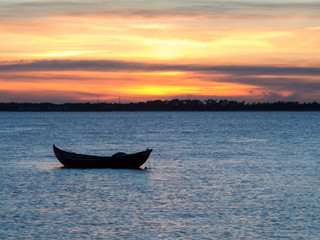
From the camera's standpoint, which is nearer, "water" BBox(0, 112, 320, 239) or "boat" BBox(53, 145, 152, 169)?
"water" BBox(0, 112, 320, 239)

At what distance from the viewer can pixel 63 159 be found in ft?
153

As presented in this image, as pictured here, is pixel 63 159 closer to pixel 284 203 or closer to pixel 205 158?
pixel 205 158

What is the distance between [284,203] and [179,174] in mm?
14592

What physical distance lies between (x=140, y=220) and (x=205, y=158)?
3301 cm

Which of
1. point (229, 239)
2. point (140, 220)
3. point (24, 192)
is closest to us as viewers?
point (229, 239)

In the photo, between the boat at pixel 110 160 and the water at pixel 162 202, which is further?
the boat at pixel 110 160

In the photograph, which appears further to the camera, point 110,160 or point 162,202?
point 110,160

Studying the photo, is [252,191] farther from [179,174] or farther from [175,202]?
[179,174]

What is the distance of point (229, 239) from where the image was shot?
20.8m

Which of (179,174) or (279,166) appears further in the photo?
(279,166)

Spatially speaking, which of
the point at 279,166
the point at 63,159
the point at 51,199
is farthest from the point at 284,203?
the point at 63,159

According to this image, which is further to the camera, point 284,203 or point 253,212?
point 284,203

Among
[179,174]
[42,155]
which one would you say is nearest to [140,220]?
[179,174]

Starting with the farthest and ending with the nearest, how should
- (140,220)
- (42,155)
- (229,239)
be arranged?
(42,155)
(140,220)
(229,239)
